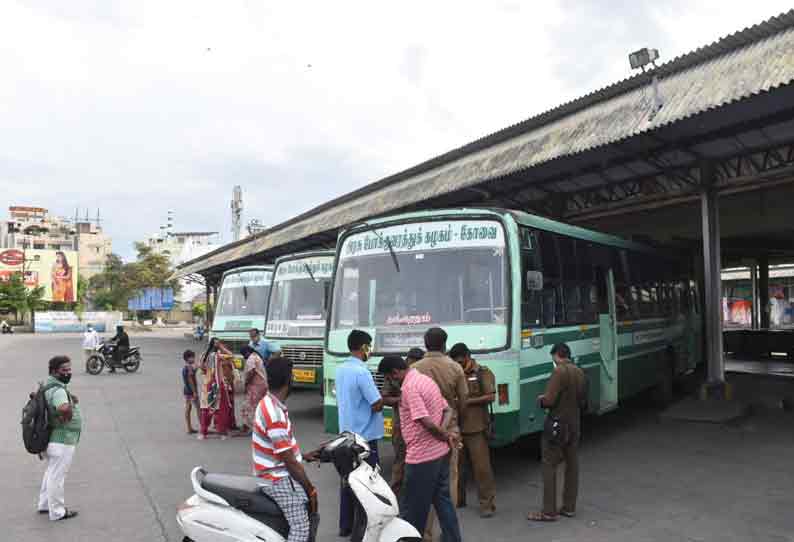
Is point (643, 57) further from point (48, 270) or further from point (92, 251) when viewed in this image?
point (92, 251)

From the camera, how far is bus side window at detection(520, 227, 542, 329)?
7621mm

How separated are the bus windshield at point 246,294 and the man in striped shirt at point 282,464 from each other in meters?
12.6

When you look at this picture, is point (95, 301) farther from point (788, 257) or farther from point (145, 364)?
point (788, 257)

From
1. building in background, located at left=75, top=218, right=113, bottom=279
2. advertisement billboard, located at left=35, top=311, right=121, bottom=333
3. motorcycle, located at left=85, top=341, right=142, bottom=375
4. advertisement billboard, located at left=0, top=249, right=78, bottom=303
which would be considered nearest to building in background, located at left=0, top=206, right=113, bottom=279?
building in background, located at left=75, top=218, right=113, bottom=279

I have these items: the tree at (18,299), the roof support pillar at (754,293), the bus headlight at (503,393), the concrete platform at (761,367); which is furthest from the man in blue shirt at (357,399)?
the tree at (18,299)

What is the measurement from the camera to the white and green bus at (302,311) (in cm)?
1210

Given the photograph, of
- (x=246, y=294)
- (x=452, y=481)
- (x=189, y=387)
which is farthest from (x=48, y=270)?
(x=452, y=481)

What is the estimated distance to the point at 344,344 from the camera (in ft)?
26.3

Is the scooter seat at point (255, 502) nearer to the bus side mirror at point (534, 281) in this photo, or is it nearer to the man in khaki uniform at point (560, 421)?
the man in khaki uniform at point (560, 421)

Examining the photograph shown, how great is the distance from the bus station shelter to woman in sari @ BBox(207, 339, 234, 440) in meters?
3.32

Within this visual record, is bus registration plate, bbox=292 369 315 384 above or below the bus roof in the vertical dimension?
→ below

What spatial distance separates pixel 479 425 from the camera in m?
6.35

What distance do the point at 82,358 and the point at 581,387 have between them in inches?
1117

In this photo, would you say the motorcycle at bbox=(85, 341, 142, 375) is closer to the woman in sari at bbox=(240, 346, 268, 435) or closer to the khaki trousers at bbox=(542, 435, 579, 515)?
the woman in sari at bbox=(240, 346, 268, 435)
